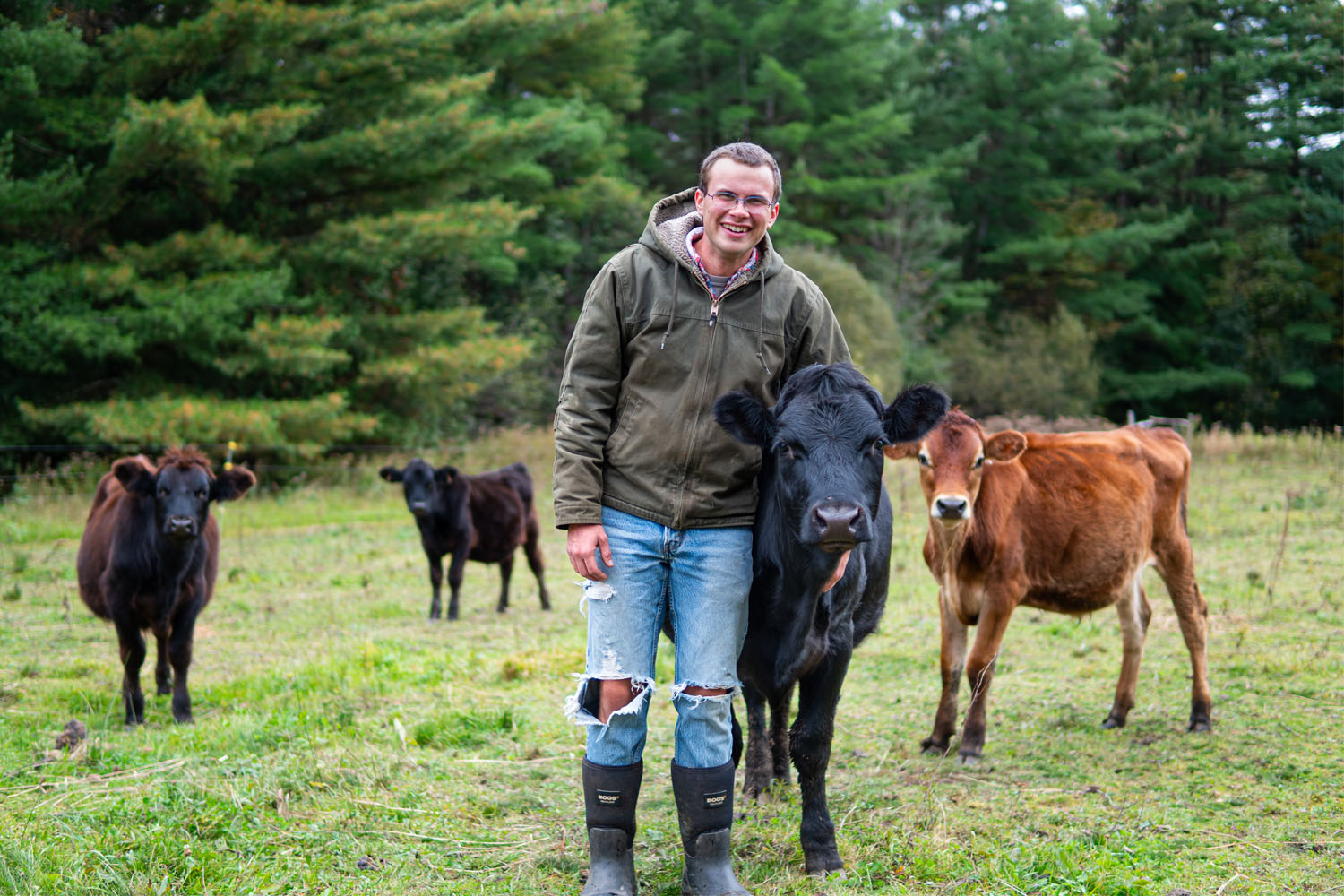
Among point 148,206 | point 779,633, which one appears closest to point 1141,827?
point 779,633

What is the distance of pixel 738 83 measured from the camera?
105 feet

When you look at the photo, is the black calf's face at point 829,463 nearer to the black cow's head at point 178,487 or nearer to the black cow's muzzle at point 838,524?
the black cow's muzzle at point 838,524

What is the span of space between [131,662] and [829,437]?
4178 millimetres

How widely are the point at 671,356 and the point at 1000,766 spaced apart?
282cm

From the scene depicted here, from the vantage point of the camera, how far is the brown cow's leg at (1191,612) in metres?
5.40

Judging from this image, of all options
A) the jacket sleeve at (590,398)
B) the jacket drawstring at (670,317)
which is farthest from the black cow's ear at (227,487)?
the jacket drawstring at (670,317)

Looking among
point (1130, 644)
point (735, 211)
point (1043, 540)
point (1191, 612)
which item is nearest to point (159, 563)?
point (735, 211)

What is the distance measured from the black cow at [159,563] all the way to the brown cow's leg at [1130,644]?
15.8 ft

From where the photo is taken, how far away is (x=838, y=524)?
9.91 feet

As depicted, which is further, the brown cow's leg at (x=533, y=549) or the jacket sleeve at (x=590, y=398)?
the brown cow's leg at (x=533, y=549)

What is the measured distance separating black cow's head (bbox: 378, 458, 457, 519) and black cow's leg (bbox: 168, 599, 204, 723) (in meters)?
3.53

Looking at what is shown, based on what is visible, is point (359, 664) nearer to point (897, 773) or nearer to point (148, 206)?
point (897, 773)

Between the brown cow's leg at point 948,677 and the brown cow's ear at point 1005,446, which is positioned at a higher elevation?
the brown cow's ear at point 1005,446

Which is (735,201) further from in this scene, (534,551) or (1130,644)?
(534,551)
